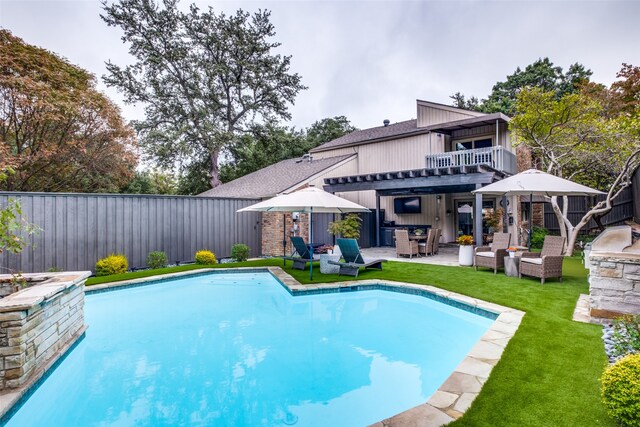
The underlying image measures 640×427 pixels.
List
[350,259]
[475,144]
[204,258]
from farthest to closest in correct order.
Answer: [475,144], [204,258], [350,259]

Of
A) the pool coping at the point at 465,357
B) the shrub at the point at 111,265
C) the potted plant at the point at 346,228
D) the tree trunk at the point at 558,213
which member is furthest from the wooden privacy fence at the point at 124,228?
the tree trunk at the point at 558,213

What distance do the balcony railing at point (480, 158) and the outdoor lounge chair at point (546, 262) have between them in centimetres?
459

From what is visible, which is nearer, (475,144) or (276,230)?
(276,230)

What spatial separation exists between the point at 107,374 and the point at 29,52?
55.6ft

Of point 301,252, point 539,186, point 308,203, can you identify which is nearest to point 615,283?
point 539,186

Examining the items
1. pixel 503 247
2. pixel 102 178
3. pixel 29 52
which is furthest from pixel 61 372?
pixel 102 178

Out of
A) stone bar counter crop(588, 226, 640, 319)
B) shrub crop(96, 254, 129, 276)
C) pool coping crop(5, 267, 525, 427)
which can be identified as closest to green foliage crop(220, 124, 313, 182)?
shrub crop(96, 254, 129, 276)

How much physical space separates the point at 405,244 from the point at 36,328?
1046 centimetres

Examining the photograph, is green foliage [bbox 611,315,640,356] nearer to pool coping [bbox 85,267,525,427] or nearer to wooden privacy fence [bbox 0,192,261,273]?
pool coping [bbox 85,267,525,427]

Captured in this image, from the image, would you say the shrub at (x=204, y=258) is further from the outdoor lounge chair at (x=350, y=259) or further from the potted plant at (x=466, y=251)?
Result: the potted plant at (x=466, y=251)

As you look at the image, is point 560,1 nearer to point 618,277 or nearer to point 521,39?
point 521,39

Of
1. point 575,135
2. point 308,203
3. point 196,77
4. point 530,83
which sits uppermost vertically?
point 530,83

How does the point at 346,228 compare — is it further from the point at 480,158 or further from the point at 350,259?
the point at 480,158

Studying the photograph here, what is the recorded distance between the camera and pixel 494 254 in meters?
8.70
